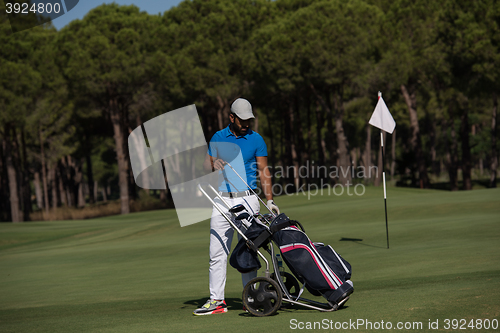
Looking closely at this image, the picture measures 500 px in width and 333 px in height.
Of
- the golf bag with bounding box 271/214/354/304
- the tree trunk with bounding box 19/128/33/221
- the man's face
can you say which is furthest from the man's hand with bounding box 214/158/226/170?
the tree trunk with bounding box 19/128/33/221

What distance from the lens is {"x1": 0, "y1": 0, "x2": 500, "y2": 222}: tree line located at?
32875 mm

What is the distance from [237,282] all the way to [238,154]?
3.01 metres

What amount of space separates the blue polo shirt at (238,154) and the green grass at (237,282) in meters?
1.36

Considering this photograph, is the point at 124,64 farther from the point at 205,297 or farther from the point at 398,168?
the point at 205,297

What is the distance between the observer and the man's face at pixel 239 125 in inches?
214

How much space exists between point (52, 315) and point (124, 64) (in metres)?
32.7

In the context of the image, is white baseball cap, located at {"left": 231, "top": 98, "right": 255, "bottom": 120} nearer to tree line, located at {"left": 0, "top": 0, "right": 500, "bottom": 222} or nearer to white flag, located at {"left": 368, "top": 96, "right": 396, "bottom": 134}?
white flag, located at {"left": 368, "top": 96, "right": 396, "bottom": 134}

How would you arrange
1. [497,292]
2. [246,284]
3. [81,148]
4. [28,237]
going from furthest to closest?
1. [81,148]
2. [28,237]
3. [246,284]
4. [497,292]

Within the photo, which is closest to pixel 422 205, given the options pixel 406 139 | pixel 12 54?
pixel 12 54

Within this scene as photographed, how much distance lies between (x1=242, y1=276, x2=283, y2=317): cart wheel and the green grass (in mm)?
103

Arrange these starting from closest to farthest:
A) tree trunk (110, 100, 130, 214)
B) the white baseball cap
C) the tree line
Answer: the white baseball cap < the tree line < tree trunk (110, 100, 130, 214)

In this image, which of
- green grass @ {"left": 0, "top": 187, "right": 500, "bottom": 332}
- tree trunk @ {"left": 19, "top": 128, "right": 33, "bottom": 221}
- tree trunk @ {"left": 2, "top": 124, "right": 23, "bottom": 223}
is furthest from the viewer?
tree trunk @ {"left": 19, "top": 128, "right": 33, "bottom": 221}

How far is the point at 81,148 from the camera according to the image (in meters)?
47.2

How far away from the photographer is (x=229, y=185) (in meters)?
5.53
